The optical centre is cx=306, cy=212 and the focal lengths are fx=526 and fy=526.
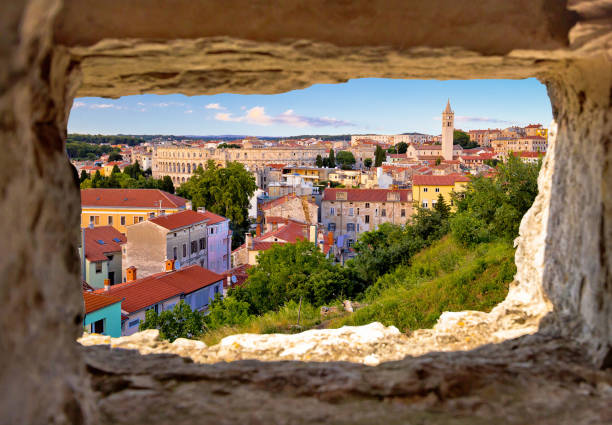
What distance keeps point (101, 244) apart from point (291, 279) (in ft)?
40.9

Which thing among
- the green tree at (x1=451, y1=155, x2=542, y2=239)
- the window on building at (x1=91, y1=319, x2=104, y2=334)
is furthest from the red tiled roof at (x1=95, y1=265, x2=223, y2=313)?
the green tree at (x1=451, y1=155, x2=542, y2=239)

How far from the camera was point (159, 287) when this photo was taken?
17.0 metres

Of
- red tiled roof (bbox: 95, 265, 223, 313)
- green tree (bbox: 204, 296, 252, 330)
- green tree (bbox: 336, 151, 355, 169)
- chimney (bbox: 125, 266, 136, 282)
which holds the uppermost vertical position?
green tree (bbox: 336, 151, 355, 169)

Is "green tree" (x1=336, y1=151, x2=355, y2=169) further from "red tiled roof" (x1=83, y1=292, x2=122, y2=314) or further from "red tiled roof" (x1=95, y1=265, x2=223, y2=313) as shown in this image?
"red tiled roof" (x1=83, y1=292, x2=122, y2=314)

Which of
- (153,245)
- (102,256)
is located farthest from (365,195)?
(102,256)

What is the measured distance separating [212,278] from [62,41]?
17.6 m

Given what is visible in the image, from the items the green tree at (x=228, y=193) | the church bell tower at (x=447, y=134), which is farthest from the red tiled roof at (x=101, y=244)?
the church bell tower at (x=447, y=134)

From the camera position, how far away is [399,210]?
4272 centimetres

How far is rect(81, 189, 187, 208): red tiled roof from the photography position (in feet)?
116

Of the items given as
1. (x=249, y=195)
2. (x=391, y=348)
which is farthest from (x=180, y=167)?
(x=391, y=348)

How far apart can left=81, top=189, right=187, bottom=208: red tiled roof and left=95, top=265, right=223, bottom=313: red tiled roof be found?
54.1ft

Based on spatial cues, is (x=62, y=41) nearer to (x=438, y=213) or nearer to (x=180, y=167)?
(x=438, y=213)

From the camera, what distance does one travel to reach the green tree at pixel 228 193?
42.0m

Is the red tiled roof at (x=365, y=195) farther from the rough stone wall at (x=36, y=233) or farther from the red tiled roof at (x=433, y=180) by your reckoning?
the rough stone wall at (x=36, y=233)
